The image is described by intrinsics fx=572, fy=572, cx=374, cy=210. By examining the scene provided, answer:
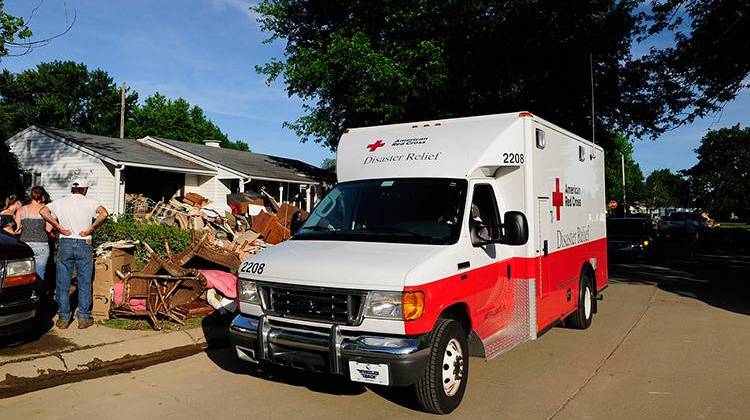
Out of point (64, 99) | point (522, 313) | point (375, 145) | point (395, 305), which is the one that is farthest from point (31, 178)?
point (64, 99)

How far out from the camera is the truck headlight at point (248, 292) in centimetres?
493

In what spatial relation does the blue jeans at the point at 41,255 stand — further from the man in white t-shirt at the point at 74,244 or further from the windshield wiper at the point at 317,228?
the windshield wiper at the point at 317,228

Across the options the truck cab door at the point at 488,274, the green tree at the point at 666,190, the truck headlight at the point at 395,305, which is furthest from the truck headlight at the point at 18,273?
the green tree at the point at 666,190

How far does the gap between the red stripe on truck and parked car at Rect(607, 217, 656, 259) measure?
1216 centimetres

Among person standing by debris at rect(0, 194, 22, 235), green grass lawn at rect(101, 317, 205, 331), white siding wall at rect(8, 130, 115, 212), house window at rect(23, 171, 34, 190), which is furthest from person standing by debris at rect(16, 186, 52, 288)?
house window at rect(23, 171, 34, 190)

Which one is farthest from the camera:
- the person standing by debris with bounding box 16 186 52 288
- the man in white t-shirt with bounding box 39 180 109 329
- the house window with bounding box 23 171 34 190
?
the house window with bounding box 23 171 34 190

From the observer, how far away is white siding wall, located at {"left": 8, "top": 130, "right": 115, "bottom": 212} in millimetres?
21625

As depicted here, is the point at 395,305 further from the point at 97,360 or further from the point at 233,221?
the point at 233,221

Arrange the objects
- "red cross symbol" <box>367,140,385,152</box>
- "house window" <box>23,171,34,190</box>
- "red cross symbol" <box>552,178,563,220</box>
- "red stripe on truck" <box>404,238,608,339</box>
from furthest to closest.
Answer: "house window" <box>23,171,34,190</box> → "red cross symbol" <box>552,178,563,220</box> → "red cross symbol" <box>367,140,385,152</box> → "red stripe on truck" <box>404,238,608,339</box>

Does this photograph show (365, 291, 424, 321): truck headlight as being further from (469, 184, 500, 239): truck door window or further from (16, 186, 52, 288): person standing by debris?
(16, 186, 52, 288): person standing by debris

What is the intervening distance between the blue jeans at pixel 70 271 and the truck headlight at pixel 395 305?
487 centimetres

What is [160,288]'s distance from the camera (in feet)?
26.3

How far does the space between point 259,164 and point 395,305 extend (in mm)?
24840

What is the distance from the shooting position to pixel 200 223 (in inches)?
610
